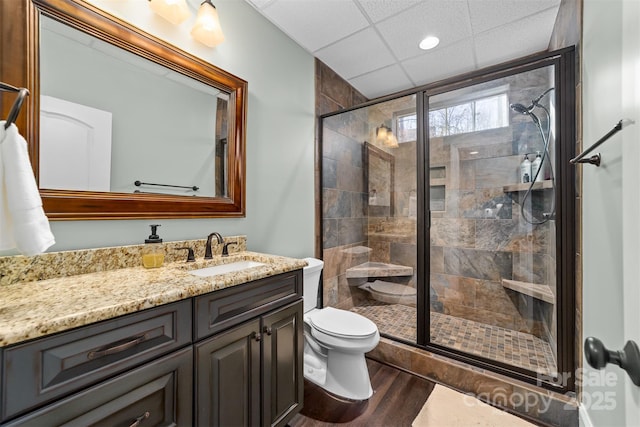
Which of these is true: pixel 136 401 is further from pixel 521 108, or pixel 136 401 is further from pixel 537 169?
pixel 521 108

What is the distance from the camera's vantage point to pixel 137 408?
2.63ft

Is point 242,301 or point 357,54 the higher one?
point 357,54

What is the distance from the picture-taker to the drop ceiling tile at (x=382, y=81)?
8.70ft

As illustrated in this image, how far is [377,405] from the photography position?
1617 millimetres

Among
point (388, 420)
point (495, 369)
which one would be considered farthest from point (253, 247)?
point (495, 369)

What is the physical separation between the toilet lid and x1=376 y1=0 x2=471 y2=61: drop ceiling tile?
2130 mm

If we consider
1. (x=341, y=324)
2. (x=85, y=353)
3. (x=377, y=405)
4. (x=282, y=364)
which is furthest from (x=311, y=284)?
(x=85, y=353)

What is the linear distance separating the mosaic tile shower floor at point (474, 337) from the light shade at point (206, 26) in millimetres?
2432

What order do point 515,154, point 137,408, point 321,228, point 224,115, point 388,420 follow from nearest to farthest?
point 137,408 < point 388,420 < point 224,115 < point 515,154 < point 321,228

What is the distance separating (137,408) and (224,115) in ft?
4.92

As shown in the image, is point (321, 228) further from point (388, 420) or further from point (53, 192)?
point (53, 192)

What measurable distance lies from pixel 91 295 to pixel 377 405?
1.59 m

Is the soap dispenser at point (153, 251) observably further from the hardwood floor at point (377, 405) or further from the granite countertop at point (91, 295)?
the hardwood floor at point (377, 405)

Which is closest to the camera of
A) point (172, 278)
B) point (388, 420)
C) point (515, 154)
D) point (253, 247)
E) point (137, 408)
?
point (137, 408)
